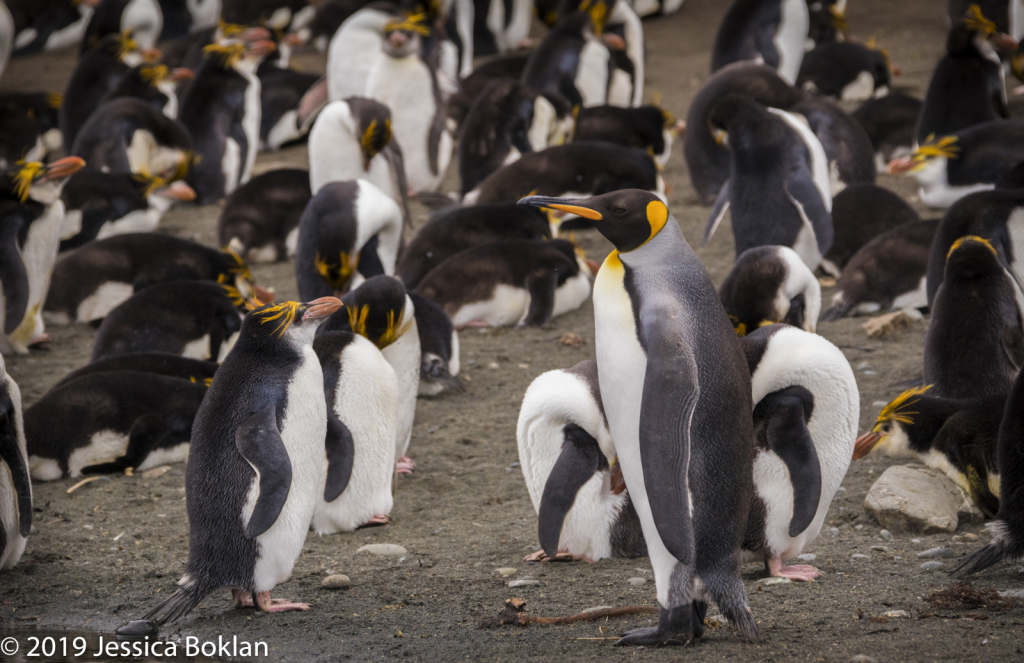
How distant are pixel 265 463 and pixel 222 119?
6.37 metres

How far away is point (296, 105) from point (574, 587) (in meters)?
7.64

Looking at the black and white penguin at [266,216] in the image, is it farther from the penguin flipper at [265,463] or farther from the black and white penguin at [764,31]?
the black and white penguin at [764,31]

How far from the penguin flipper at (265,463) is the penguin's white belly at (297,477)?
0.07 m

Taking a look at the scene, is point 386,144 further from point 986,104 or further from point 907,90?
point 907,90

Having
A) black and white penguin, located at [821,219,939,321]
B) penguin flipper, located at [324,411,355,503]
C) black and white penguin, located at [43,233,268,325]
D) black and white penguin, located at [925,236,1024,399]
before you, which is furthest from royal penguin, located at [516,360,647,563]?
black and white penguin, located at [43,233,268,325]

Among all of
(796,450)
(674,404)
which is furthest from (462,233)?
(674,404)

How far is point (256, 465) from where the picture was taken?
316 cm

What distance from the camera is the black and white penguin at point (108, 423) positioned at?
432 cm

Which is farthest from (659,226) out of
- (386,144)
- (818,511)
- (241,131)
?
(241,131)

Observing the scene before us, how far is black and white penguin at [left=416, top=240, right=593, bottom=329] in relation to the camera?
19.3 feet

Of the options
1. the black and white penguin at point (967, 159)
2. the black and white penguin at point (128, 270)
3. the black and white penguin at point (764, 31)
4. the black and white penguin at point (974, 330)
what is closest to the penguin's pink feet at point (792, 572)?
the black and white penguin at point (974, 330)

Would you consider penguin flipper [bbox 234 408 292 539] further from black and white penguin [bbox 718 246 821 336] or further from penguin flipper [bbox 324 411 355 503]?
black and white penguin [bbox 718 246 821 336]

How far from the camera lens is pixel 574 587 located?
3312 millimetres

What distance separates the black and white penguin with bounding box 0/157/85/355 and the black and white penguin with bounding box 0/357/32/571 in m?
2.18
